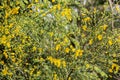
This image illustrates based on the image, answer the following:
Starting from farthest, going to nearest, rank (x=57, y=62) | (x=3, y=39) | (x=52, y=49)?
(x=52, y=49) → (x=3, y=39) → (x=57, y=62)

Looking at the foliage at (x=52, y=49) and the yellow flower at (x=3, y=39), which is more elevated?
the yellow flower at (x=3, y=39)

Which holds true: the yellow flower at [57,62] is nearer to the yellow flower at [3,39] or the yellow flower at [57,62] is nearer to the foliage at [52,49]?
the foliage at [52,49]

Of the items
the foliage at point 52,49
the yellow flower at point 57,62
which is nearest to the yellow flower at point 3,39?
the foliage at point 52,49

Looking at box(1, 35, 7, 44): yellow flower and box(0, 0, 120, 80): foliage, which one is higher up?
box(1, 35, 7, 44): yellow flower

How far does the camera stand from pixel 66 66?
4285 mm

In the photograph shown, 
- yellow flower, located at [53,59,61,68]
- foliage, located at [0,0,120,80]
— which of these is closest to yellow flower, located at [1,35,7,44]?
foliage, located at [0,0,120,80]

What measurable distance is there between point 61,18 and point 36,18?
0.44m

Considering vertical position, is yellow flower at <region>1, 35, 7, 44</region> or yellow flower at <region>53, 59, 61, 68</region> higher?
yellow flower at <region>1, 35, 7, 44</region>

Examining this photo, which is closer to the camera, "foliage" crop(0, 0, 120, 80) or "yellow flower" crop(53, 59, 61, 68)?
"yellow flower" crop(53, 59, 61, 68)

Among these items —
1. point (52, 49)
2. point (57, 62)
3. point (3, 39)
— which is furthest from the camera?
point (52, 49)

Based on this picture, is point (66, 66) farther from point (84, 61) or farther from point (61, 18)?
point (61, 18)

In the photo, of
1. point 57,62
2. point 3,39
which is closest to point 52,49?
point 57,62

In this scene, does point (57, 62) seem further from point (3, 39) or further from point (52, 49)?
point (3, 39)

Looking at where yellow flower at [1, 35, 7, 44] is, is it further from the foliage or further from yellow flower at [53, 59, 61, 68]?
yellow flower at [53, 59, 61, 68]
